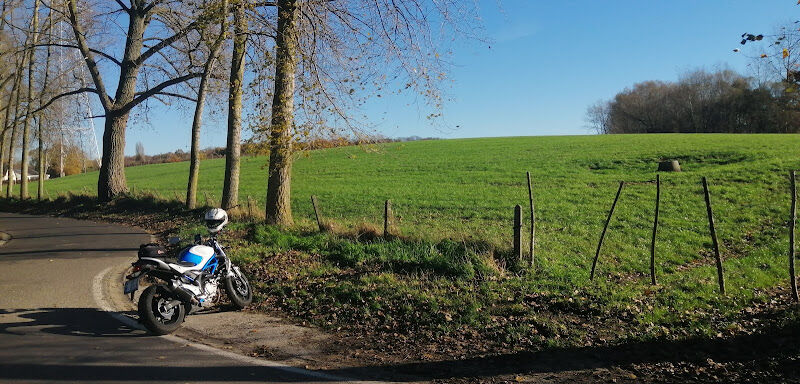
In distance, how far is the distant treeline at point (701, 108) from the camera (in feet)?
214

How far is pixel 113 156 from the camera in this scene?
23516mm

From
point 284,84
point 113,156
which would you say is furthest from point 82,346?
point 113,156

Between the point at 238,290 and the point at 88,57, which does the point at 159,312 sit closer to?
the point at 238,290

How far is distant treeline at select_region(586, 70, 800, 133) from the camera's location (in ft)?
214

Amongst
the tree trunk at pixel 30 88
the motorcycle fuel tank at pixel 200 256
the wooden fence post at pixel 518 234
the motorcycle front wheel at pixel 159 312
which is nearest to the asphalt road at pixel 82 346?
the motorcycle front wheel at pixel 159 312

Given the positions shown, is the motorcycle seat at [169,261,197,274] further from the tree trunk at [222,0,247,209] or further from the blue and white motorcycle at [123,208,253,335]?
the tree trunk at [222,0,247,209]

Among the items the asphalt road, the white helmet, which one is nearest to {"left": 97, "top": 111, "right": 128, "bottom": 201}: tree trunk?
the asphalt road

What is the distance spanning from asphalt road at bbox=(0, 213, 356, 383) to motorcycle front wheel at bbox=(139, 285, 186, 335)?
164 mm

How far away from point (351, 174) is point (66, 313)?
28167mm

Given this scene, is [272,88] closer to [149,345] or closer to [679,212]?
[149,345]

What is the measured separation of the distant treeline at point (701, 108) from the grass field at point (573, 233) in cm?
3541

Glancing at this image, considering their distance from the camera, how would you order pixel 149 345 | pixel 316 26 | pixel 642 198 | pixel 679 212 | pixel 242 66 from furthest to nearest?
pixel 642 198, pixel 679 212, pixel 242 66, pixel 316 26, pixel 149 345

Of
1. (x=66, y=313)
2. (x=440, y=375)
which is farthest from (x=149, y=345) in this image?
(x=440, y=375)

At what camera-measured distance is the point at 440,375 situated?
5336mm
